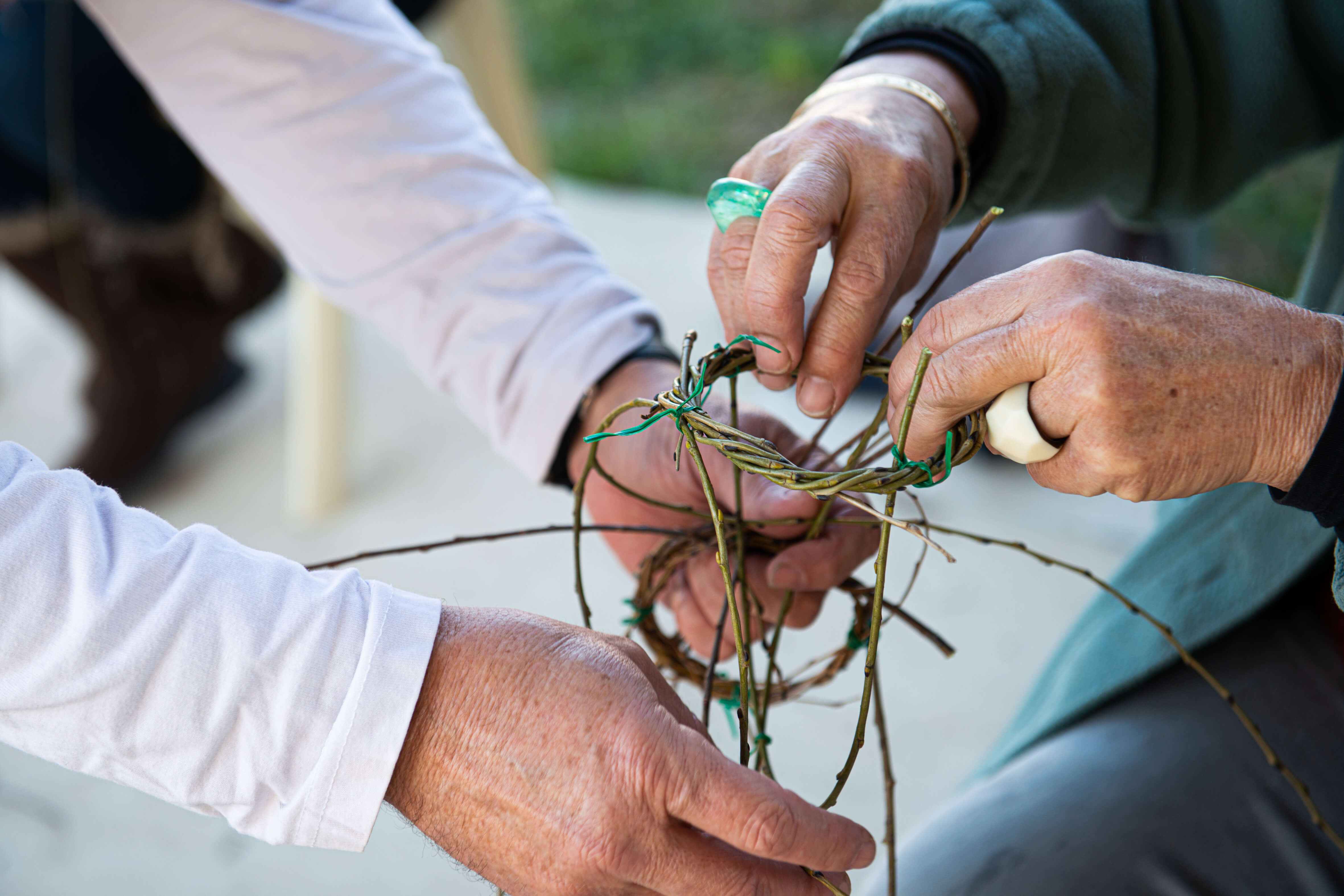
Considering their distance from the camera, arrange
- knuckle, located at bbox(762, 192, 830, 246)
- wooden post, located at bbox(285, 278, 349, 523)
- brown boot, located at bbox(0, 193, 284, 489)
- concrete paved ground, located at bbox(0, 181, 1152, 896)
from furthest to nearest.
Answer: brown boot, located at bbox(0, 193, 284, 489) → wooden post, located at bbox(285, 278, 349, 523) → concrete paved ground, located at bbox(0, 181, 1152, 896) → knuckle, located at bbox(762, 192, 830, 246)

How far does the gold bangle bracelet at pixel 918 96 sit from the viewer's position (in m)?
0.70

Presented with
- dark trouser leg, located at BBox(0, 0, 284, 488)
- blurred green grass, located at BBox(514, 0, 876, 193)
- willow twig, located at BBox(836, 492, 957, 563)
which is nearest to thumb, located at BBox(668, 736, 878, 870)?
willow twig, located at BBox(836, 492, 957, 563)

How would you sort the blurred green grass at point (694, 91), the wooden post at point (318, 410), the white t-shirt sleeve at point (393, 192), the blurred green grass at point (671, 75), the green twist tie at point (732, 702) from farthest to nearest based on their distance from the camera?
the blurred green grass at point (671, 75), the blurred green grass at point (694, 91), the wooden post at point (318, 410), the white t-shirt sleeve at point (393, 192), the green twist tie at point (732, 702)

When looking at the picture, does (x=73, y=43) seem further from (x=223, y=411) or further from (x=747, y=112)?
(x=747, y=112)

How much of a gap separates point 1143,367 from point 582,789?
0.34 m

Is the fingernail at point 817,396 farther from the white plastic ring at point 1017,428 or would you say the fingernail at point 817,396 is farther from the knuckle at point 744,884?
the knuckle at point 744,884

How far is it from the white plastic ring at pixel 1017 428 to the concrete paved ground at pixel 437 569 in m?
0.60

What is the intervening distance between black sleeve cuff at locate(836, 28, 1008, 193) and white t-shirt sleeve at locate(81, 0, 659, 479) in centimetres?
29

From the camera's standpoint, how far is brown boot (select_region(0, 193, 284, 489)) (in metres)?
1.71

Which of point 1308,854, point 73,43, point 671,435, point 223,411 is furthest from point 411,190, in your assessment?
point 223,411

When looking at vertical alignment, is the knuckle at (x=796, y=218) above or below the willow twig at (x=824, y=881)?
above

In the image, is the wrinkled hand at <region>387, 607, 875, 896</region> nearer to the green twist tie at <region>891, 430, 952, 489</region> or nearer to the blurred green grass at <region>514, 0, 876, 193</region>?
the green twist tie at <region>891, 430, 952, 489</region>

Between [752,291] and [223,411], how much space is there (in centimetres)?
164

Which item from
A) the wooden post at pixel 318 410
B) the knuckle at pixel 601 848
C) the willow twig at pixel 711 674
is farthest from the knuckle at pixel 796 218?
the wooden post at pixel 318 410
